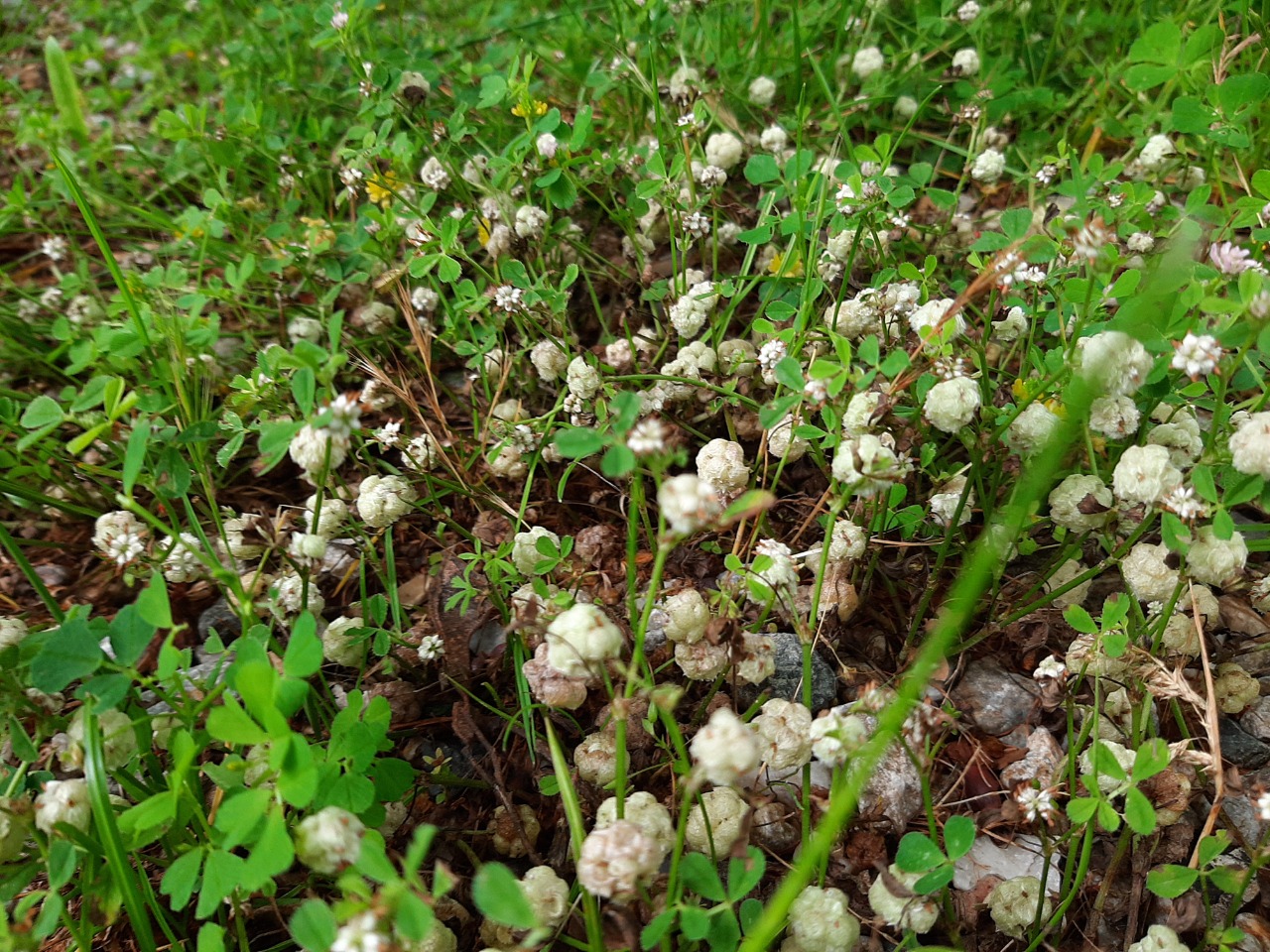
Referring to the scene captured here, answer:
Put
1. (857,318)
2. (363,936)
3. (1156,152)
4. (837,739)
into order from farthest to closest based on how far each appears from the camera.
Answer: (1156,152), (857,318), (837,739), (363,936)

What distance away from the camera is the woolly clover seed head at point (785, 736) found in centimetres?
138

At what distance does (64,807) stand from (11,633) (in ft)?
1.37

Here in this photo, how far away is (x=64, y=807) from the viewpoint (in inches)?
52.2

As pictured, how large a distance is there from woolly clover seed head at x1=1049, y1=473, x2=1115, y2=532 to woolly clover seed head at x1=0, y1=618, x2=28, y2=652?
1.87m

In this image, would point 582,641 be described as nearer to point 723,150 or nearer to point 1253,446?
point 1253,446

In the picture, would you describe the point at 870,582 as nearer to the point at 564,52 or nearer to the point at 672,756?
the point at 672,756

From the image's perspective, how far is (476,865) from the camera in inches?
61.8

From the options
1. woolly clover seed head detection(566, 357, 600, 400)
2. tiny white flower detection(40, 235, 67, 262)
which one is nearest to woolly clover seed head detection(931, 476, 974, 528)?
woolly clover seed head detection(566, 357, 600, 400)

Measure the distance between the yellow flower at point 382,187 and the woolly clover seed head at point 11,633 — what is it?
1.20 meters

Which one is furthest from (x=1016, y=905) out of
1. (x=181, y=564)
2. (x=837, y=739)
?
(x=181, y=564)

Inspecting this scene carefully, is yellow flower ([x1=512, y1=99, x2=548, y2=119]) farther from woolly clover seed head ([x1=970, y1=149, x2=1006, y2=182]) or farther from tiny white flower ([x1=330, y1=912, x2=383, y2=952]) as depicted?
tiny white flower ([x1=330, y1=912, x2=383, y2=952])

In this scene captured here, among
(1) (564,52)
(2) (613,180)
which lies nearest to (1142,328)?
(2) (613,180)

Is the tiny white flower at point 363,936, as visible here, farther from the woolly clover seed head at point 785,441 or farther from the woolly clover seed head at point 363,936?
the woolly clover seed head at point 785,441

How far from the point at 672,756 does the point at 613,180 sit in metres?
1.57
